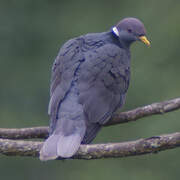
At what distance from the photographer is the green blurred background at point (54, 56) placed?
26.8 ft

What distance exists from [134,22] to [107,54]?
1.95 feet

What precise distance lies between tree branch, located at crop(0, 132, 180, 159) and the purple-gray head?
209 cm

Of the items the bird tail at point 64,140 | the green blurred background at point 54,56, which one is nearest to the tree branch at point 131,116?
the bird tail at point 64,140

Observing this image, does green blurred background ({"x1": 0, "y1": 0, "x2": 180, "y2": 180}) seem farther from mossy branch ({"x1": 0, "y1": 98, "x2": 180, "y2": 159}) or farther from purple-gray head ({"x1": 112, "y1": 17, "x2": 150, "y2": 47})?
mossy branch ({"x1": 0, "y1": 98, "x2": 180, "y2": 159})

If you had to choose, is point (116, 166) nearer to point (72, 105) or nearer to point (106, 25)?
point (106, 25)

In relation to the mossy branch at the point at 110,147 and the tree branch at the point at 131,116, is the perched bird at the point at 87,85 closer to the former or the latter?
the tree branch at the point at 131,116

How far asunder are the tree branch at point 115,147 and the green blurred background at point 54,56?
3881 mm

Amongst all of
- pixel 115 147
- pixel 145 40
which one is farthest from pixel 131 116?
pixel 145 40

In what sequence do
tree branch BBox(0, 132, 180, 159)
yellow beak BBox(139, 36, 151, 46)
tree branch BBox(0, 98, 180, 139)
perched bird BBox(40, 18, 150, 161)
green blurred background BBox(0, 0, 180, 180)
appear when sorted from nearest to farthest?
tree branch BBox(0, 132, 180, 159) → tree branch BBox(0, 98, 180, 139) → perched bird BBox(40, 18, 150, 161) → yellow beak BBox(139, 36, 151, 46) → green blurred background BBox(0, 0, 180, 180)

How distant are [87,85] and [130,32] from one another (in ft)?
3.09

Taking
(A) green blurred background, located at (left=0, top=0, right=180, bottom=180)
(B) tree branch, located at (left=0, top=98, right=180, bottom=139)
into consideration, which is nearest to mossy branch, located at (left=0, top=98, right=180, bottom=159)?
(B) tree branch, located at (left=0, top=98, right=180, bottom=139)

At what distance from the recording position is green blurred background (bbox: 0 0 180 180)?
8172 mm

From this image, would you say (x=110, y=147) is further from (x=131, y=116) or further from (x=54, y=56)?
(x=54, y=56)

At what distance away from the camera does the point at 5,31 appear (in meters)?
9.42
